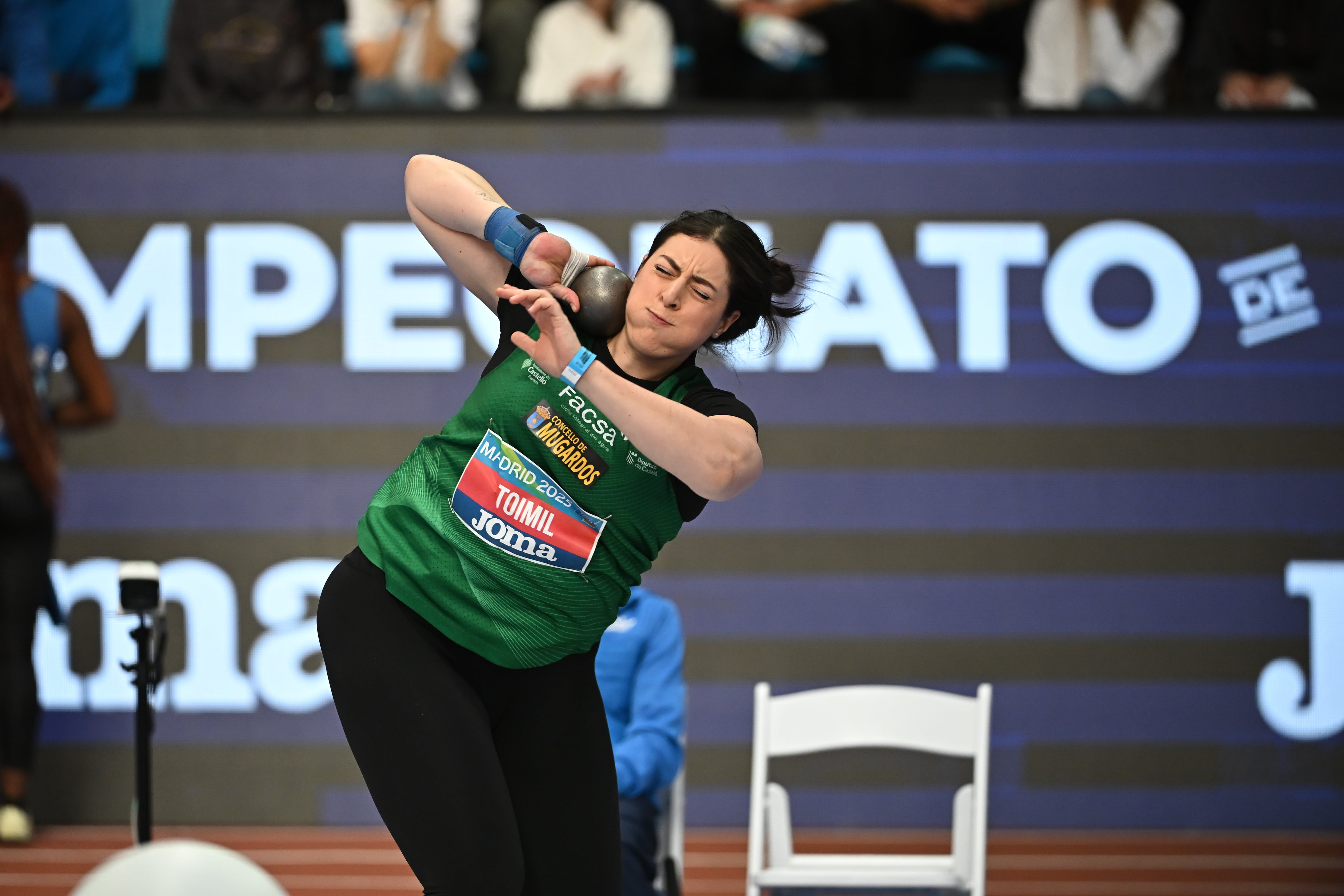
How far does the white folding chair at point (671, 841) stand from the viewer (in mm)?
3213

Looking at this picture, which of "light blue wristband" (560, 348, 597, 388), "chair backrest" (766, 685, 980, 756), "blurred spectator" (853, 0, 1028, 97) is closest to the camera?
"light blue wristband" (560, 348, 597, 388)

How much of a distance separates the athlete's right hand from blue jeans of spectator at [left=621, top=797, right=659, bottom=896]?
1492mm

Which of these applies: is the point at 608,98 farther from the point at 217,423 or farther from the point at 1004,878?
the point at 1004,878

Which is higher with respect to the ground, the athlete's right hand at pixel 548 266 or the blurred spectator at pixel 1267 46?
the blurred spectator at pixel 1267 46

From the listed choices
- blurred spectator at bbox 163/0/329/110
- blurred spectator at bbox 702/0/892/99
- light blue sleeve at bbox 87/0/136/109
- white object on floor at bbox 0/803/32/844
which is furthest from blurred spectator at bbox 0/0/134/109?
white object on floor at bbox 0/803/32/844

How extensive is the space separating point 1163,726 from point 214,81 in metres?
4.06

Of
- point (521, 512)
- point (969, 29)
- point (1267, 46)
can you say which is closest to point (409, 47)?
point (969, 29)

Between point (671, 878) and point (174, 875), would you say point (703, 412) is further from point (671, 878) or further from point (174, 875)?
point (671, 878)

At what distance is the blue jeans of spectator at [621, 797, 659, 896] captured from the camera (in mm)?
3020

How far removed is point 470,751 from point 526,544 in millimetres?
303

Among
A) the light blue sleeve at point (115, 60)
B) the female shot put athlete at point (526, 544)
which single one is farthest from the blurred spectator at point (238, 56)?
the female shot put athlete at point (526, 544)

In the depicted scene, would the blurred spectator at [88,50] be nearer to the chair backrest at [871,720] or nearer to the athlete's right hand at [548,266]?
the chair backrest at [871,720]

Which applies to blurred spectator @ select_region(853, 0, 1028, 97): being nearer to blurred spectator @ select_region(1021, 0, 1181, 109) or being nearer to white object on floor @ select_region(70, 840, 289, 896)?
blurred spectator @ select_region(1021, 0, 1181, 109)

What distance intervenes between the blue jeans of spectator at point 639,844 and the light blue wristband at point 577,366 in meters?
1.51
